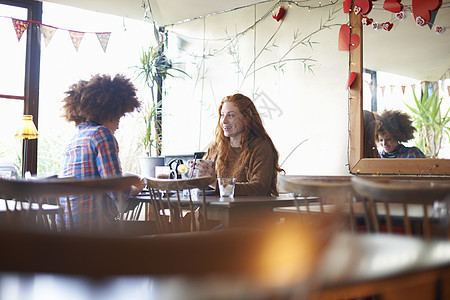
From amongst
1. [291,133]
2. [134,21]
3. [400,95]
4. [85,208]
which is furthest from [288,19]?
[85,208]

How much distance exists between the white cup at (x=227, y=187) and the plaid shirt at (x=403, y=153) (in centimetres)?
198

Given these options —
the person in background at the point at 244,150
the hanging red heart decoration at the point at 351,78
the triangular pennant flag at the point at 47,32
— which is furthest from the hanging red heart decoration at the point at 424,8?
the triangular pennant flag at the point at 47,32

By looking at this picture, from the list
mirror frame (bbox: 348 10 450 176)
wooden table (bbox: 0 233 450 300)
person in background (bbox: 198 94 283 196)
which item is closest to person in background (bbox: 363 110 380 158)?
mirror frame (bbox: 348 10 450 176)

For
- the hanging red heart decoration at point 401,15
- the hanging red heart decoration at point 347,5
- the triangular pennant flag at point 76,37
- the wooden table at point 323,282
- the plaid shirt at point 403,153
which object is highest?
the hanging red heart decoration at point 347,5

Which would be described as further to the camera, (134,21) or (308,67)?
(134,21)

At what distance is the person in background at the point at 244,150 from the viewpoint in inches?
129

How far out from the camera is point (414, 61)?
425 centimetres

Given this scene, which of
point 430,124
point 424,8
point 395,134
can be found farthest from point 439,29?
point 395,134

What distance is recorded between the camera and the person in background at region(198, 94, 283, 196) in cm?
328

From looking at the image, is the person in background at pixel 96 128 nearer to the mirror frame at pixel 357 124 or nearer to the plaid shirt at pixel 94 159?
the plaid shirt at pixel 94 159

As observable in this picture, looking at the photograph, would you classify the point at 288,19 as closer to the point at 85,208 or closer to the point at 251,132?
the point at 251,132

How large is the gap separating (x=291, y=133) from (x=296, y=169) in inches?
14.2

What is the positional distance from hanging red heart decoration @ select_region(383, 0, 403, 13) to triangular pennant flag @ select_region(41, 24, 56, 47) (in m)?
3.25

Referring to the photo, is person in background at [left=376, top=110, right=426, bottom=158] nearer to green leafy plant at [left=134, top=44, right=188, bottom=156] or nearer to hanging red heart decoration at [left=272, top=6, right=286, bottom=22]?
hanging red heart decoration at [left=272, top=6, right=286, bottom=22]
